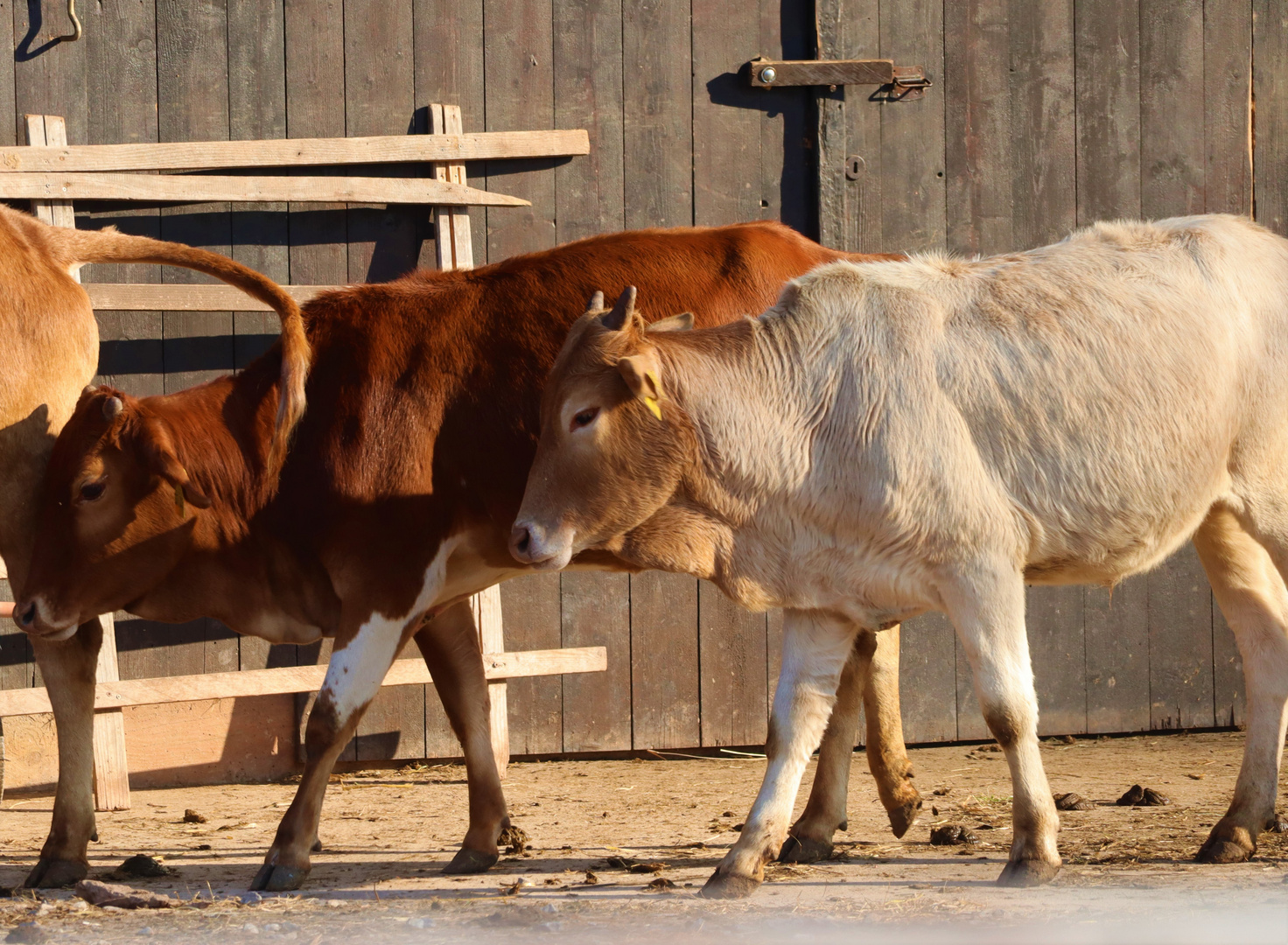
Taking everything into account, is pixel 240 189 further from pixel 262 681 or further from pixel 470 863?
pixel 470 863

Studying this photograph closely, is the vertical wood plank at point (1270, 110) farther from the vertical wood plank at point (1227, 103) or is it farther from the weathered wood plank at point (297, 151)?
the weathered wood plank at point (297, 151)

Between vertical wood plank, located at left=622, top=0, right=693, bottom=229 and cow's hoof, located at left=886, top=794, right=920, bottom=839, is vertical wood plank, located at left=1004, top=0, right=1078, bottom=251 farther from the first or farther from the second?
cow's hoof, located at left=886, top=794, right=920, bottom=839

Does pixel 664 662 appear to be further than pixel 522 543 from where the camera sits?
Yes

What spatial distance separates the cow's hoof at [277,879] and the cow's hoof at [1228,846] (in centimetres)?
273

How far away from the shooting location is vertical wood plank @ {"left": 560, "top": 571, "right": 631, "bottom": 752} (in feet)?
22.7

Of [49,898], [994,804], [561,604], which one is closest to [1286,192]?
[994,804]

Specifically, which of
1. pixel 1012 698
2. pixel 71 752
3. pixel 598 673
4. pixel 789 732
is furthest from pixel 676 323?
pixel 598 673

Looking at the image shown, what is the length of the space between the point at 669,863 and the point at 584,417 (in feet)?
5.10

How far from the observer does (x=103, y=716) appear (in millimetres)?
6199

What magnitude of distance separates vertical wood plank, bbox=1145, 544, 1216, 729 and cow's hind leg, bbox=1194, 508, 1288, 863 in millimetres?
2470

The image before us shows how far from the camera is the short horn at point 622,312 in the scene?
164 inches

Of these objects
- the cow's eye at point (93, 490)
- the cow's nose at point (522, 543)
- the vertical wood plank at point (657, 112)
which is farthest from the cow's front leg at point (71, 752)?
the vertical wood plank at point (657, 112)

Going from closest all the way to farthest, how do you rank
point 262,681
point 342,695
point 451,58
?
point 342,695, point 262,681, point 451,58

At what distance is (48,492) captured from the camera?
485 cm
